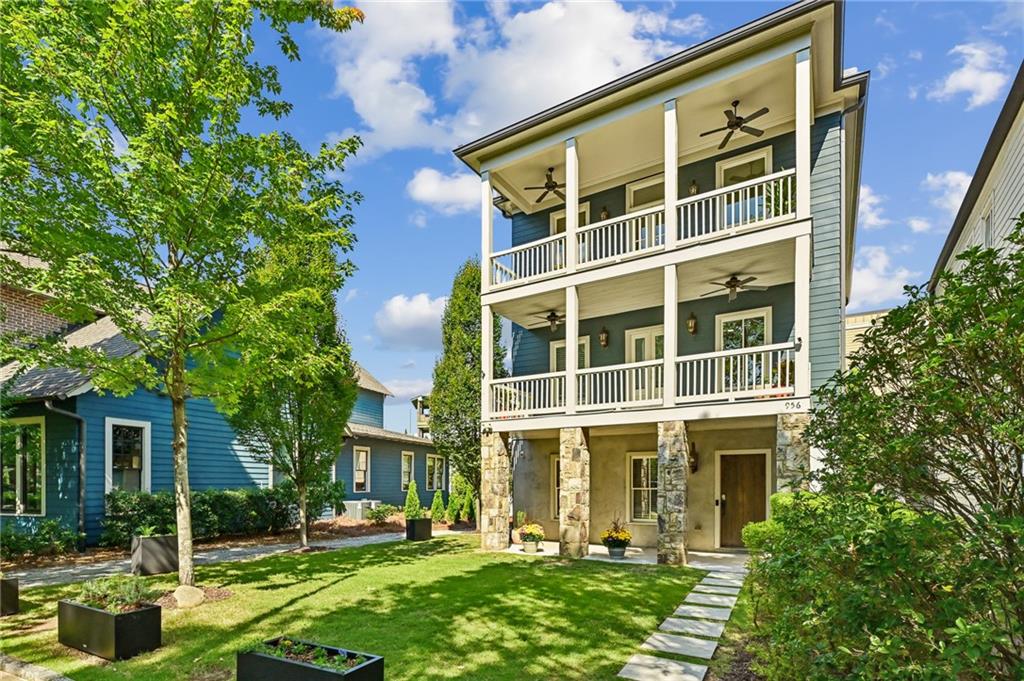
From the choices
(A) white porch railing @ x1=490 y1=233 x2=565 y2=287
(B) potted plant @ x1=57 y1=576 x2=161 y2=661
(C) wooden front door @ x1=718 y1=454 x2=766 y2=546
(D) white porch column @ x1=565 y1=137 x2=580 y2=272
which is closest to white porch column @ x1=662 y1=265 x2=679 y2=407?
(D) white porch column @ x1=565 y1=137 x2=580 y2=272

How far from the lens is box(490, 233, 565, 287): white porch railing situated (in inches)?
484

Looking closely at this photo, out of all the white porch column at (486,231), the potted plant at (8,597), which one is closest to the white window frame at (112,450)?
the potted plant at (8,597)

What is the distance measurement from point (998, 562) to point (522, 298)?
34.5ft

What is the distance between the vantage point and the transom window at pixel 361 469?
1944 centimetres

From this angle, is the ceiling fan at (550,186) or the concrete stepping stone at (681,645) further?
the ceiling fan at (550,186)

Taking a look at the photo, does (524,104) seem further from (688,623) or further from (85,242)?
(688,623)

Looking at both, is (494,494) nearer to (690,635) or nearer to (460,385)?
(460,385)

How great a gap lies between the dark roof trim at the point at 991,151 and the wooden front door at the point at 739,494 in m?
5.05

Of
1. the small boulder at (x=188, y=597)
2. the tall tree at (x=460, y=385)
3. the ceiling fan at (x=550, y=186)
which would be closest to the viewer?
the small boulder at (x=188, y=597)

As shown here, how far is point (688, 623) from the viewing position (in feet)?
19.6

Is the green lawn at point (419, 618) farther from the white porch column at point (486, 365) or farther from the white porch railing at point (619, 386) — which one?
the white porch column at point (486, 365)

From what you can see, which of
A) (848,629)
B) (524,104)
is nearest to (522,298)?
(524,104)

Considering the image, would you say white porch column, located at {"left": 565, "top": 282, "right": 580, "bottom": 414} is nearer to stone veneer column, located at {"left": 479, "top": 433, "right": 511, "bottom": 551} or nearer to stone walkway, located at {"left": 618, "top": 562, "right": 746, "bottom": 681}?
stone veneer column, located at {"left": 479, "top": 433, "right": 511, "bottom": 551}

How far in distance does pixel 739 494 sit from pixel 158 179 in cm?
1156
